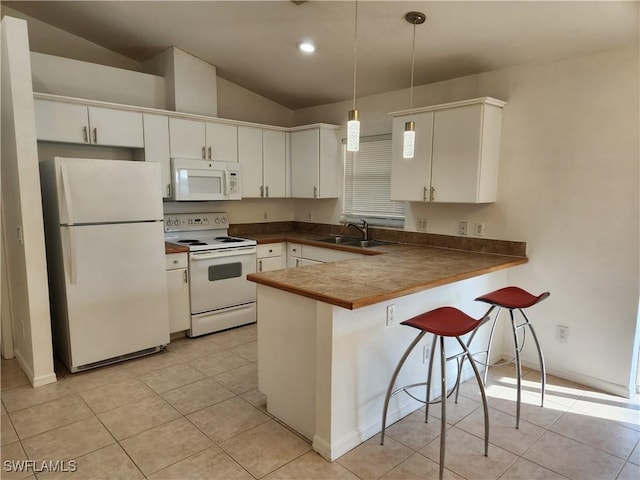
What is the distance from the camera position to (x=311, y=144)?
4.50 metres

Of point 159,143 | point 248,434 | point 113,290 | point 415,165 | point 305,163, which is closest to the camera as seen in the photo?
point 248,434

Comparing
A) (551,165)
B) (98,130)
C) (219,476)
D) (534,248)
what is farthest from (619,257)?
(98,130)

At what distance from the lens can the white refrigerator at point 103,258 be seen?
2.90 m

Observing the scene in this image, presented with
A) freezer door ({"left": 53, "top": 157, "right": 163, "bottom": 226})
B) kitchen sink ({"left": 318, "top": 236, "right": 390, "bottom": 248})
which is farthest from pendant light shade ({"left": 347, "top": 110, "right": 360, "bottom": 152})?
kitchen sink ({"left": 318, "top": 236, "right": 390, "bottom": 248})

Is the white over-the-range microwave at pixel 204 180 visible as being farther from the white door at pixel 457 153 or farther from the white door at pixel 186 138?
the white door at pixel 457 153

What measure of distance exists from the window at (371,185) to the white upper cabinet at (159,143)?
74.0 inches

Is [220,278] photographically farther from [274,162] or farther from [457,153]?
[457,153]

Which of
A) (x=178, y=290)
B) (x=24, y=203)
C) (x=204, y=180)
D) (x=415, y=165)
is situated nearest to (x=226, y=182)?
(x=204, y=180)

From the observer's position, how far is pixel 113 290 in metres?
3.11

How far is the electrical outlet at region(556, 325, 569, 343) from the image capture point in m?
3.03

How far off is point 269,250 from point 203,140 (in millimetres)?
1310

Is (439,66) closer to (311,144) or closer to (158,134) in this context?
(311,144)

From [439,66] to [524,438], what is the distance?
276 centimetres

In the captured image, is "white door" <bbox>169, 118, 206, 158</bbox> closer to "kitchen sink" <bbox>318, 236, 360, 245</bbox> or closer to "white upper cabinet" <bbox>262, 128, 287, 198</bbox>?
"white upper cabinet" <bbox>262, 128, 287, 198</bbox>
